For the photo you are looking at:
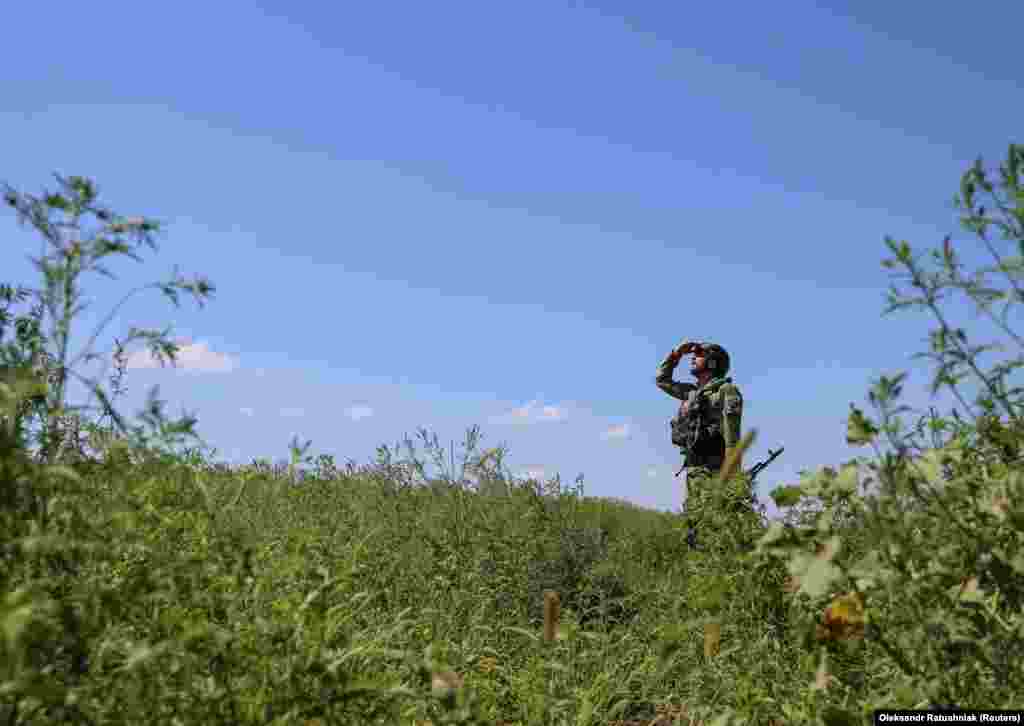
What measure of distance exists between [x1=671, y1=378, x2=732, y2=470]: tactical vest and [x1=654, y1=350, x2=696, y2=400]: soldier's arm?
0.59 metres

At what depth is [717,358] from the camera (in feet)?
27.6

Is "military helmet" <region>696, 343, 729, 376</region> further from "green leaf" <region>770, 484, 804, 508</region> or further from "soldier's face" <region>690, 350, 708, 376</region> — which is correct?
"green leaf" <region>770, 484, 804, 508</region>

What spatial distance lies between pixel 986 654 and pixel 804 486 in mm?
586

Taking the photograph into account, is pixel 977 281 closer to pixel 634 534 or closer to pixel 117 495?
pixel 117 495

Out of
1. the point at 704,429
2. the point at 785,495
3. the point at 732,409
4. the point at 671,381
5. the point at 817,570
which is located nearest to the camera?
the point at 817,570

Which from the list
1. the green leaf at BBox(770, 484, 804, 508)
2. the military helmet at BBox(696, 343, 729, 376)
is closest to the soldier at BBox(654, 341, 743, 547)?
the military helmet at BBox(696, 343, 729, 376)

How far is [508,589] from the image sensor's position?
226 inches

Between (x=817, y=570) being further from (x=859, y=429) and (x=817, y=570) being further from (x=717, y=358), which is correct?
(x=717, y=358)

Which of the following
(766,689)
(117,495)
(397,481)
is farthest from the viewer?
(397,481)

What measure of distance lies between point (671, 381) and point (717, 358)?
Answer: 2.34 feet

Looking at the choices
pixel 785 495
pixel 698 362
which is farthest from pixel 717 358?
pixel 785 495

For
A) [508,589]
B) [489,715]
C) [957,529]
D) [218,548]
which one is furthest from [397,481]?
[957,529]

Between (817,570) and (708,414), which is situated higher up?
(708,414)

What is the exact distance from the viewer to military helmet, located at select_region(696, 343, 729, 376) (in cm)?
840
